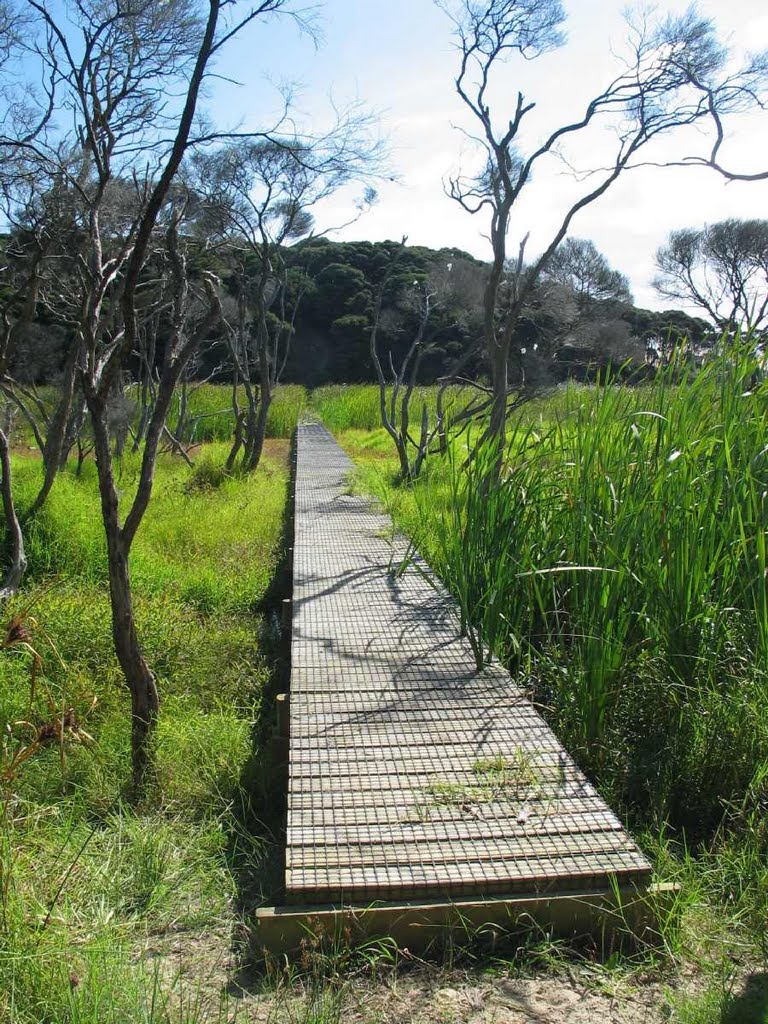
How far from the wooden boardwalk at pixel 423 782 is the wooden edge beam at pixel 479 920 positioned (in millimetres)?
30

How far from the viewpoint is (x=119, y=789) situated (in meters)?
2.64

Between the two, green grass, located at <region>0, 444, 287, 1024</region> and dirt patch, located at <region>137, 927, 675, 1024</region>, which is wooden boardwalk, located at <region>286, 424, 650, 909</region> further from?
green grass, located at <region>0, 444, 287, 1024</region>

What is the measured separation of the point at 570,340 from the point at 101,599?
777 centimetres

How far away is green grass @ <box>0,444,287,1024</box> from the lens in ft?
5.34

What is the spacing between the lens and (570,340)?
10.9 meters

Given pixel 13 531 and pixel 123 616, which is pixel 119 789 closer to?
pixel 123 616

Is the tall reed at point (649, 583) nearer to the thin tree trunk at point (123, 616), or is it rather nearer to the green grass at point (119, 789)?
the green grass at point (119, 789)

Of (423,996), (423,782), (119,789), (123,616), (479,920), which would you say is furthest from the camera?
(123,616)

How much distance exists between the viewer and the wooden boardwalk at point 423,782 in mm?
1835

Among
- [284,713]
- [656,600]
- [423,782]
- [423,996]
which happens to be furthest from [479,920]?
[656,600]

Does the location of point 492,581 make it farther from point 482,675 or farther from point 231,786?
point 231,786

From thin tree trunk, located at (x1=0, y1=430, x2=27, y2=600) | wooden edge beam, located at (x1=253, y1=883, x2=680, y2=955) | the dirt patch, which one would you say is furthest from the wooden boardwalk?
thin tree trunk, located at (x1=0, y1=430, x2=27, y2=600)

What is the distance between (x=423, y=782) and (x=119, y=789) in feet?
3.31

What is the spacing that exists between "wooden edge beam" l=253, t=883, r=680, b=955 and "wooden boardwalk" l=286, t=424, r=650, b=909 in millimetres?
30
